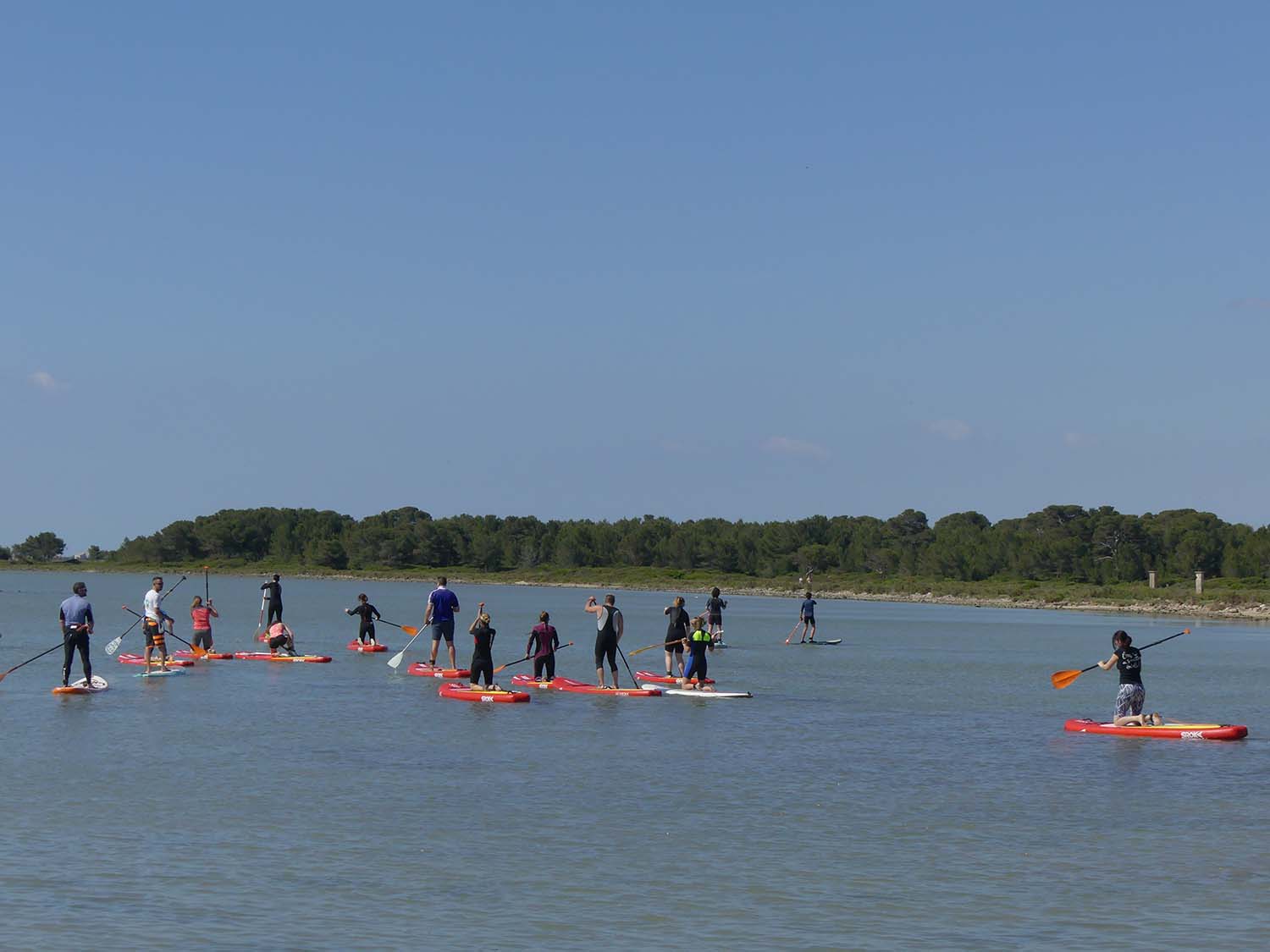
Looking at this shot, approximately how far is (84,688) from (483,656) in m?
7.60

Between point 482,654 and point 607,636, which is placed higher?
point 607,636

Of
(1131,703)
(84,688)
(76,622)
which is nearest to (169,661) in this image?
(84,688)

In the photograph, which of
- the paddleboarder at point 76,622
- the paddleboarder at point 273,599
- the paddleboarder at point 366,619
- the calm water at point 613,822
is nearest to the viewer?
the calm water at point 613,822

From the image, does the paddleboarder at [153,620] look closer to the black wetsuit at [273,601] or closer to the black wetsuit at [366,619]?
the black wetsuit at [273,601]

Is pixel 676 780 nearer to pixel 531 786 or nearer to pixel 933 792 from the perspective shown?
pixel 531 786

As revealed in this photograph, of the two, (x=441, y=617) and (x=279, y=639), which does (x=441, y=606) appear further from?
(x=279, y=639)

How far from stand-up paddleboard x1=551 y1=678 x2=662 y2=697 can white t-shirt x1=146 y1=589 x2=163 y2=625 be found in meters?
8.75

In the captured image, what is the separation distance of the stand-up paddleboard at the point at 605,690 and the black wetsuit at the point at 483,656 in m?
2.09

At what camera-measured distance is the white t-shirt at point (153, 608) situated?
3253cm

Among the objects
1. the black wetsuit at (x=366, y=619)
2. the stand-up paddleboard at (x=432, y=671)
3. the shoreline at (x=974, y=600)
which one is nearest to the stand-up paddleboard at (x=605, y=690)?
the stand-up paddleboard at (x=432, y=671)

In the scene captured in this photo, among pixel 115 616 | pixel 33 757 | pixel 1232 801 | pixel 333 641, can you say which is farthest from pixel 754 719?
pixel 115 616

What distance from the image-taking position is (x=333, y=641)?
50.8 meters

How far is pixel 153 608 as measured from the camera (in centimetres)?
3266

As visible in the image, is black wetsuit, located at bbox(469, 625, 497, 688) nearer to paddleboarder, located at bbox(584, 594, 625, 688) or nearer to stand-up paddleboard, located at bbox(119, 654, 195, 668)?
paddleboarder, located at bbox(584, 594, 625, 688)
